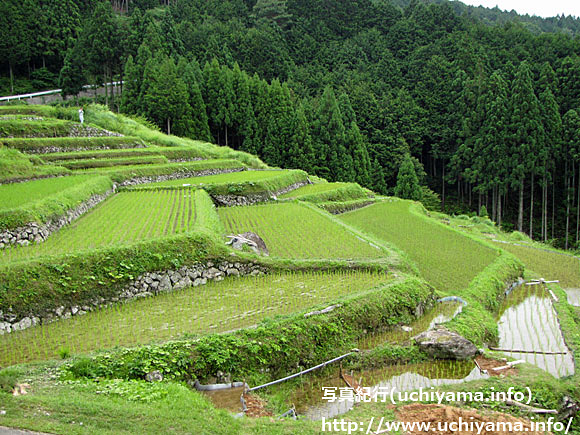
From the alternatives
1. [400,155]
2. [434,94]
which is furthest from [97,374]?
[434,94]

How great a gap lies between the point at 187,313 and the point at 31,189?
944cm

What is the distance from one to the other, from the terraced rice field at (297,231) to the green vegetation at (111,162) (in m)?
6.65

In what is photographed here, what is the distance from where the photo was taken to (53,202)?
1423cm

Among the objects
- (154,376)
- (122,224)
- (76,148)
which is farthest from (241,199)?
(154,376)

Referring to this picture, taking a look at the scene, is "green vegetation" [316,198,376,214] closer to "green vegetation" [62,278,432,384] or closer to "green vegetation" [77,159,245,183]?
"green vegetation" [77,159,245,183]

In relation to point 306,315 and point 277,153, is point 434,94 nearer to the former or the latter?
point 277,153

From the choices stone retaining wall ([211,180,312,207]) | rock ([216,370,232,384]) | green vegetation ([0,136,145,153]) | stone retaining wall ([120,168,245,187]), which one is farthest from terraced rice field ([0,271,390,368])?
green vegetation ([0,136,145,153])

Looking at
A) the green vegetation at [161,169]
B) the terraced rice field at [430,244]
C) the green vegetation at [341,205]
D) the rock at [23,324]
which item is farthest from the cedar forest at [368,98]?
the rock at [23,324]

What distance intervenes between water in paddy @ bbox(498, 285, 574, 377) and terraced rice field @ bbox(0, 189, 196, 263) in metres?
8.80

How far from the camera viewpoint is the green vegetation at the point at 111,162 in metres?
22.3

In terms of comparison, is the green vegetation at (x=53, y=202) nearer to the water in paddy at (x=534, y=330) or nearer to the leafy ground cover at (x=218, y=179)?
the leafy ground cover at (x=218, y=179)

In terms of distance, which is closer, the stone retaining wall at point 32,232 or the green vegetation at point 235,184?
the stone retaining wall at point 32,232

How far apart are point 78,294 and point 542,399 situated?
28.9 feet

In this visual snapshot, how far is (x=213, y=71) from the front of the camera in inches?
1738
